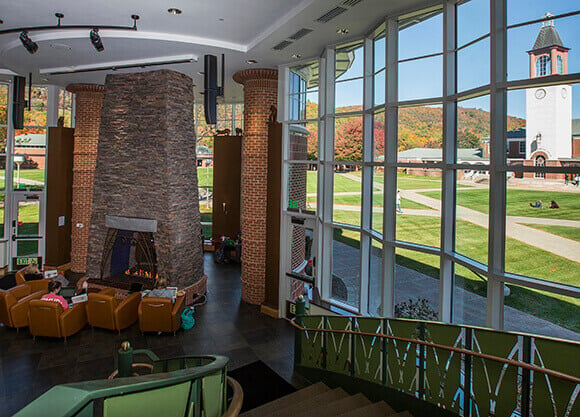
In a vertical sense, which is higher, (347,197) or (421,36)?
(421,36)

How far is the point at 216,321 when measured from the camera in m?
8.98

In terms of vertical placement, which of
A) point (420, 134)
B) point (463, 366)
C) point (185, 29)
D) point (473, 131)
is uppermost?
point (185, 29)

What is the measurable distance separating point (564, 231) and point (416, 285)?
234 centimetres

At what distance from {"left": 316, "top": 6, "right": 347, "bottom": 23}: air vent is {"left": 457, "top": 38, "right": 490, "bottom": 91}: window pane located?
194 centimetres

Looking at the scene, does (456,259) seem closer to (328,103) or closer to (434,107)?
(434,107)

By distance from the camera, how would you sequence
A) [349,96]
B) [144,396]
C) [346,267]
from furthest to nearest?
[346,267] < [349,96] < [144,396]

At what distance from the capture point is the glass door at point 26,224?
12719 mm

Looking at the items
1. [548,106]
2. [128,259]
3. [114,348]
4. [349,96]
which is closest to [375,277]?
[349,96]

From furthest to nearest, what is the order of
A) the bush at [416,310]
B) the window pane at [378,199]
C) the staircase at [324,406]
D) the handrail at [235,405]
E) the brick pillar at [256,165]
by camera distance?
the brick pillar at [256,165] → the window pane at [378,199] → the bush at [416,310] → the staircase at [324,406] → the handrail at [235,405]

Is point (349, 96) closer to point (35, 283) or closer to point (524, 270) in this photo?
point (524, 270)

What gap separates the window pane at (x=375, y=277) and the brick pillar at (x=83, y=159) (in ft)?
30.5

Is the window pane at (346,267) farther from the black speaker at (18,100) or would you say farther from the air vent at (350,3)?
the black speaker at (18,100)

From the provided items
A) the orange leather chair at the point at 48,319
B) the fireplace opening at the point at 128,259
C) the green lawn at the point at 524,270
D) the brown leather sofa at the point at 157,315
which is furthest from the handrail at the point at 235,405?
the fireplace opening at the point at 128,259

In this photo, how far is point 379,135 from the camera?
21.6ft
